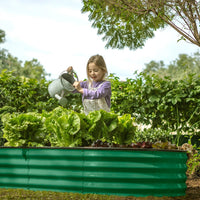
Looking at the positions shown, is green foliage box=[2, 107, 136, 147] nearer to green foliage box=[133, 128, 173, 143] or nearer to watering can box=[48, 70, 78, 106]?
watering can box=[48, 70, 78, 106]

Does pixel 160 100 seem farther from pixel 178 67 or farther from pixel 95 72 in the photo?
pixel 178 67

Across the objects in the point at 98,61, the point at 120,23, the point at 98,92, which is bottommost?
the point at 98,92

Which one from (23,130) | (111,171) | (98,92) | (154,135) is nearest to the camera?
(111,171)

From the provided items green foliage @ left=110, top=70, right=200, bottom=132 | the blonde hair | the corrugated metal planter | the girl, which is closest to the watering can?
the girl

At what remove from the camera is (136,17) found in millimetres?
6156

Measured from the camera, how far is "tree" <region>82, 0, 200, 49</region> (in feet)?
16.9

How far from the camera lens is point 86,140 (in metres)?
2.89

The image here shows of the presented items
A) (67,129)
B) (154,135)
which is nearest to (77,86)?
(67,129)

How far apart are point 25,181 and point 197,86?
342 centimetres

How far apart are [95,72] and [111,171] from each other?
4.32ft

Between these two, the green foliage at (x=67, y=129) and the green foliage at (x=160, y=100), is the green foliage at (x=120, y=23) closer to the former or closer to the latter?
the green foliage at (x=160, y=100)

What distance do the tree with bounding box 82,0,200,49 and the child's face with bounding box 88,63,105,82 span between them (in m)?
2.26

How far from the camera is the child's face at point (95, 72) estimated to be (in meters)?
3.45

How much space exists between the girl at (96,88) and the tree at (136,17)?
2.23 metres
